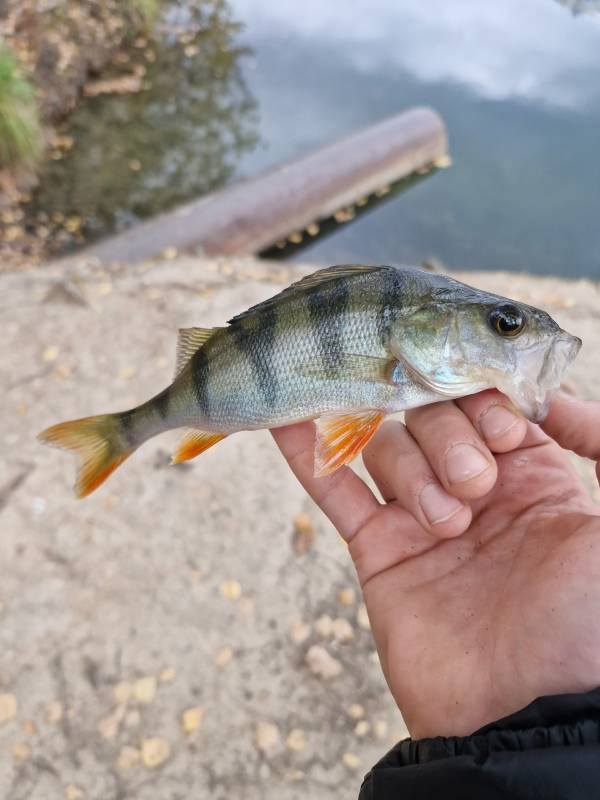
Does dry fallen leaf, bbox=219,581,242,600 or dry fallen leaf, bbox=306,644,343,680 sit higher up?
dry fallen leaf, bbox=219,581,242,600

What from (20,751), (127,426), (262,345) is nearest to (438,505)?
(262,345)

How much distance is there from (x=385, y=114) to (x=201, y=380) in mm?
11340

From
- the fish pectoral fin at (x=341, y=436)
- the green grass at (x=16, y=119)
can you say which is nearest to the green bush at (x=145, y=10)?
the green grass at (x=16, y=119)

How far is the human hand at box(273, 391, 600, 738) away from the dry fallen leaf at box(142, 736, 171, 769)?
5.98ft

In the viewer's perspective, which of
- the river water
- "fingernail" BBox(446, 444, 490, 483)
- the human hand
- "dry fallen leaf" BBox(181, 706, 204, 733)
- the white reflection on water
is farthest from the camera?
the white reflection on water

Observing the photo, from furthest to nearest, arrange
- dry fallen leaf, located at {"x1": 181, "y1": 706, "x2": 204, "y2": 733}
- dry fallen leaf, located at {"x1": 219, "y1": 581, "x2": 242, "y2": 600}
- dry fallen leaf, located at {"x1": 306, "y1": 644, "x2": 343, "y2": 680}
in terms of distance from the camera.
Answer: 1. dry fallen leaf, located at {"x1": 219, "y1": 581, "x2": 242, "y2": 600}
2. dry fallen leaf, located at {"x1": 306, "y1": 644, "x2": 343, "y2": 680}
3. dry fallen leaf, located at {"x1": 181, "y1": 706, "x2": 204, "y2": 733}

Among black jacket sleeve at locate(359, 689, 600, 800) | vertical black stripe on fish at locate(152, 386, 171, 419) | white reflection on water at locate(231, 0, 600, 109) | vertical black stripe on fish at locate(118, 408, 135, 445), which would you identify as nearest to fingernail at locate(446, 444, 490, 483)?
black jacket sleeve at locate(359, 689, 600, 800)

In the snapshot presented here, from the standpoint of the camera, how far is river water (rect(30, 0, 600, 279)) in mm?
9445

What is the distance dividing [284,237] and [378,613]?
745cm

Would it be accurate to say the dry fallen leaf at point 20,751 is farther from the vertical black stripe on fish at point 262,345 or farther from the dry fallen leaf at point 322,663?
the vertical black stripe on fish at point 262,345

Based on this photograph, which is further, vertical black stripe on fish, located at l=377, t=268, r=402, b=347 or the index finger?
the index finger

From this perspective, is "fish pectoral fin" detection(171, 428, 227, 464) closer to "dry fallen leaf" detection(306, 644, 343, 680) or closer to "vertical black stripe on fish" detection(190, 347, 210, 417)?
"vertical black stripe on fish" detection(190, 347, 210, 417)

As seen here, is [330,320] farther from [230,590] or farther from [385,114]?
[385,114]

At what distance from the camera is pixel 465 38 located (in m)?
14.8
